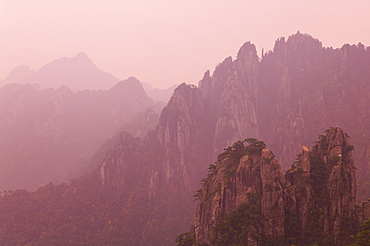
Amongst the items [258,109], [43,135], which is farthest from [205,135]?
[43,135]

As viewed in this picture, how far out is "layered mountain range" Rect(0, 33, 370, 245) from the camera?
85.3m

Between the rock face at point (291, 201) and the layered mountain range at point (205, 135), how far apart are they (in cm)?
3853

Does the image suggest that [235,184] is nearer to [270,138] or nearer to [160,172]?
[160,172]

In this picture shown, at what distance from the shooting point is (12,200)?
91.2 meters

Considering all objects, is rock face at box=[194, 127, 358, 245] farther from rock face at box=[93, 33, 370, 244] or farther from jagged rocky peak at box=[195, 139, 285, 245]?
rock face at box=[93, 33, 370, 244]

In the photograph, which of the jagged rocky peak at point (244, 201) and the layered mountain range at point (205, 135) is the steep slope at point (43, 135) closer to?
the layered mountain range at point (205, 135)

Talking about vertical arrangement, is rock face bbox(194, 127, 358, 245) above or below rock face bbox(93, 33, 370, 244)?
below

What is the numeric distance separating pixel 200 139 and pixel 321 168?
3364 inches

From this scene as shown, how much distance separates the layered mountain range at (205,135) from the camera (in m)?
85.3

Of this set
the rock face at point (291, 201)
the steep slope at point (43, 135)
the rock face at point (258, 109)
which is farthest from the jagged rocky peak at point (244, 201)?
the steep slope at point (43, 135)

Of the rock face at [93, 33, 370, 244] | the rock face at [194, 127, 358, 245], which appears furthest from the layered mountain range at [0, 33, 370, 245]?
the rock face at [194, 127, 358, 245]

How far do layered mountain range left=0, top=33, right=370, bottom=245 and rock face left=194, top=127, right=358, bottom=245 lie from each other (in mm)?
38535

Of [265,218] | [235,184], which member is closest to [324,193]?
[265,218]

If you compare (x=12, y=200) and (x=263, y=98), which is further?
(x=263, y=98)
